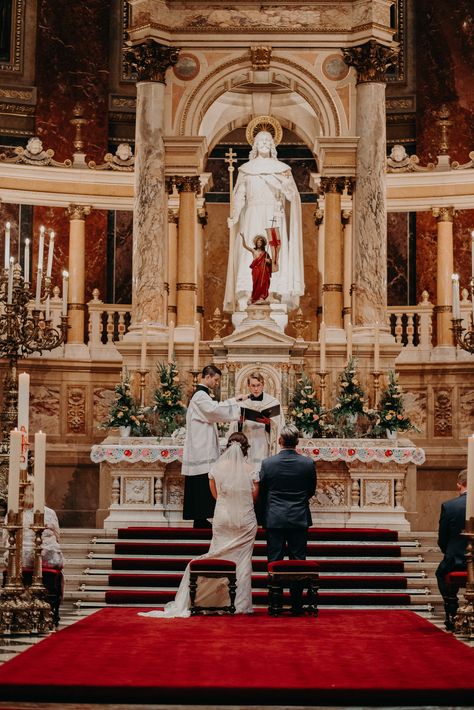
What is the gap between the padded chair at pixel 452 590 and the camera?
10820 mm

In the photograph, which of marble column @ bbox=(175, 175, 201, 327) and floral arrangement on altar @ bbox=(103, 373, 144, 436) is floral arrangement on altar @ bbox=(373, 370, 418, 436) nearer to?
floral arrangement on altar @ bbox=(103, 373, 144, 436)

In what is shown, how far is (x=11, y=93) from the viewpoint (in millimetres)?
21656

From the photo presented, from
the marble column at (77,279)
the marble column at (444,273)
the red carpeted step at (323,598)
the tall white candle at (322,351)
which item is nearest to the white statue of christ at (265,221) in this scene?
the tall white candle at (322,351)

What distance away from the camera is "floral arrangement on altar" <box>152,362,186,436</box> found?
16.2 metres

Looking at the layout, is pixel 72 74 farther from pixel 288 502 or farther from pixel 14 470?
pixel 14 470

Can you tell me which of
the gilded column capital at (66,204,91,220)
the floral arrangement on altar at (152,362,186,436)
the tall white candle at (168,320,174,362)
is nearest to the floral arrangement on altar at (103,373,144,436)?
the floral arrangement on altar at (152,362,186,436)

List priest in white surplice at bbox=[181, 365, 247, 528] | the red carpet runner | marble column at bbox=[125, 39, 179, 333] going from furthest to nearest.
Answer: marble column at bbox=[125, 39, 179, 333] < priest in white surplice at bbox=[181, 365, 247, 528] < the red carpet runner

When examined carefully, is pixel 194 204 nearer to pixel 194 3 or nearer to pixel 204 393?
pixel 194 3

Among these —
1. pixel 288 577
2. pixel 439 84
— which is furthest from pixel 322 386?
pixel 439 84

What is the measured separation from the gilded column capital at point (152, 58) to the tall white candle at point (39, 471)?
880 cm

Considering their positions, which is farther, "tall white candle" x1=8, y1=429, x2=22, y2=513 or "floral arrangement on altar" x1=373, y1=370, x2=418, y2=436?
"floral arrangement on altar" x1=373, y1=370, x2=418, y2=436

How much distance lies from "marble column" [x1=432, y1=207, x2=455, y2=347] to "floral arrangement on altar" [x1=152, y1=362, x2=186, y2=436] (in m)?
4.94

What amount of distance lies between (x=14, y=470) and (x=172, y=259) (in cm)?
932

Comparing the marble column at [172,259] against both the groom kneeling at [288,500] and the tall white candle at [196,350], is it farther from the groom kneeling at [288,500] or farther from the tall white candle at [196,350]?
the groom kneeling at [288,500]
